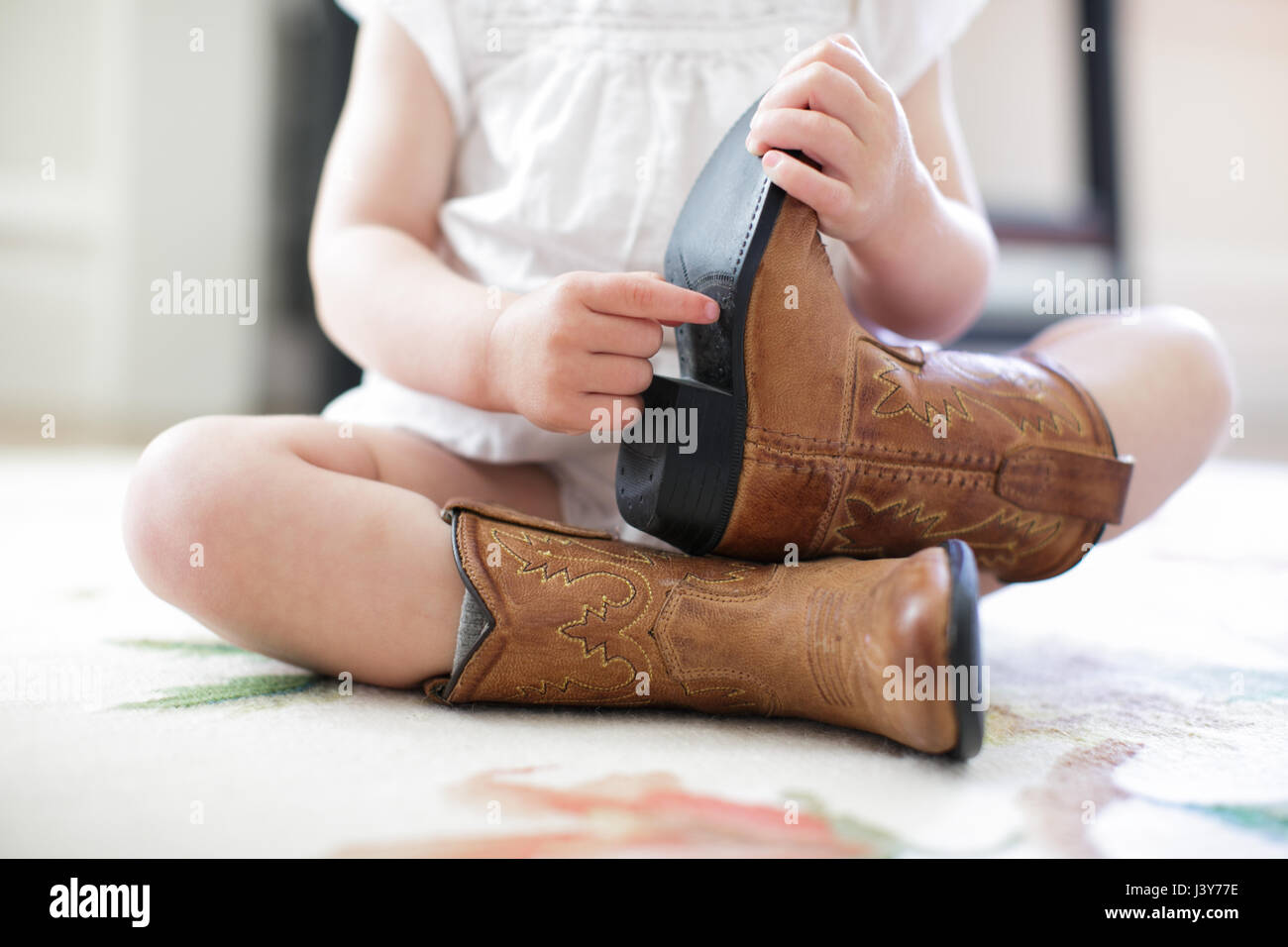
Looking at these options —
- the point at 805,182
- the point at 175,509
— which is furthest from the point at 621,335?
the point at 175,509

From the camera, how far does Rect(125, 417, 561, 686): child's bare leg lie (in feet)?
1.59

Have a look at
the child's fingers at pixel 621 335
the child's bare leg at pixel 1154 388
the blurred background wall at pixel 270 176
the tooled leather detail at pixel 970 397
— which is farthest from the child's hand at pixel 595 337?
the blurred background wall at pixel 270 176

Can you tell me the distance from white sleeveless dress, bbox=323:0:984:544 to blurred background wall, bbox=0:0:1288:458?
4.21 feet

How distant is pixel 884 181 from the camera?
50cm

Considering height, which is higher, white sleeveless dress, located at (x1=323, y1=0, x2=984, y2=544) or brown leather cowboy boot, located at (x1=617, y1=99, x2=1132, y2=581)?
white sleeveless dress, located at (x1=323, y1=0, x2=984, y2=544)

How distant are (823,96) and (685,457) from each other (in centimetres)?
19

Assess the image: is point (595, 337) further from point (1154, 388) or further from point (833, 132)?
point (1154, 388)

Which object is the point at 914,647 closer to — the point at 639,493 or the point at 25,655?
the point at 639,493

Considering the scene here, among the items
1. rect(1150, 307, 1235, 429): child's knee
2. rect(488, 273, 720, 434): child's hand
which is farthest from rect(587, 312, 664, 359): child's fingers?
rect(1150, 307, 1235, 429): child's knee

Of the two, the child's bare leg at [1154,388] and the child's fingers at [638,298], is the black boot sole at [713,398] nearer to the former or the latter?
the child's fingers at [638,298]

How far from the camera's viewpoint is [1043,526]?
0.55 metres

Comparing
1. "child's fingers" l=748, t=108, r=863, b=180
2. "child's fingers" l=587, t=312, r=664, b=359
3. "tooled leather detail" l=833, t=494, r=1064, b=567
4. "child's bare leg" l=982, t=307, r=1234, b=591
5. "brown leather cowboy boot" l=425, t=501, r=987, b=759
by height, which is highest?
"child's fingers" l=748, t=108, r=863, b=180

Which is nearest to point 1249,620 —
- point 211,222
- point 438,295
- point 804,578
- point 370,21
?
point 804,578

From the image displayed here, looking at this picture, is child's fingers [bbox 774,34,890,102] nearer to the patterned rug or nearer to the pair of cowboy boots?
the pair of cowboy boots
